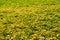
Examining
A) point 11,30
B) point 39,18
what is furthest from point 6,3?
point 11,30

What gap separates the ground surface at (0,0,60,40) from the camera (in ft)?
22.5

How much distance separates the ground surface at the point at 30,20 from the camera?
6.87m

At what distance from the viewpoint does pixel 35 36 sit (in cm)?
673

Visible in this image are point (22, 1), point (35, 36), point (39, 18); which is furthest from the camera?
point (22, 1)

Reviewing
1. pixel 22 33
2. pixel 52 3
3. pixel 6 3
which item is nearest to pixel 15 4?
pixel 6 3

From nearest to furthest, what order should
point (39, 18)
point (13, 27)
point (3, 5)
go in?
point (13, 27), point (39, 18), point (3, 5)

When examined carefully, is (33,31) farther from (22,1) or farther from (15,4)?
(22,1)

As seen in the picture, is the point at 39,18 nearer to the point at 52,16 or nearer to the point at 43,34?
the point at 52,16

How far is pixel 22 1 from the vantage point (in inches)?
488

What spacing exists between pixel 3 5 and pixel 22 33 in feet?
15.5

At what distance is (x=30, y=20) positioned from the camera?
8406mm

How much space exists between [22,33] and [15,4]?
4856 millimetres

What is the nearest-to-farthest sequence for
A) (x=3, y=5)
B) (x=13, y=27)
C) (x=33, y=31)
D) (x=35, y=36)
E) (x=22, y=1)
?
(x=35, y=36), (x=33, y=31), (x=13, y=27), (x=3, y=5), (x=22, y=1)

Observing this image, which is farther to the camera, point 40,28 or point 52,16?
point 52,16
